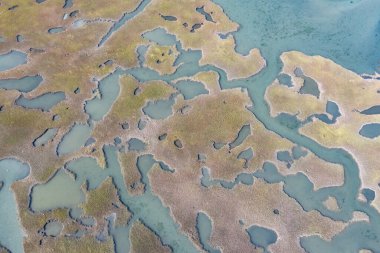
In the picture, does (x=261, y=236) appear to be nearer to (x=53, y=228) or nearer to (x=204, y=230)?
(x=204, y=230)

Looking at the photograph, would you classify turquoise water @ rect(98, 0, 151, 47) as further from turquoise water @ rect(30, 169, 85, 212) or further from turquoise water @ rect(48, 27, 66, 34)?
turquoise water @ rect(30, 169, 85, 212)

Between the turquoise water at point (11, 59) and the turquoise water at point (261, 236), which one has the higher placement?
the turquoise water at point (11, 59)

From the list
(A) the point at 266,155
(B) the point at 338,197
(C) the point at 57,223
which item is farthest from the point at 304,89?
(C) the point at 57,223

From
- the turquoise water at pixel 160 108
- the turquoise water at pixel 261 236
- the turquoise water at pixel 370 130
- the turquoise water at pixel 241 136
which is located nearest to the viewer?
the turquoise water at pixel 261 236

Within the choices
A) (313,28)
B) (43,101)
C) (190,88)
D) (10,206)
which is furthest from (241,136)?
(10,206)

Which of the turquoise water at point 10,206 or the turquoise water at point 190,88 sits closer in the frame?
the turquoise water at point 10,206

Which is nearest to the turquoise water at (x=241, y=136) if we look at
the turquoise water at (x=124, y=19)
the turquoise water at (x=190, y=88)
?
the turquoise water at (x=190, y=88)

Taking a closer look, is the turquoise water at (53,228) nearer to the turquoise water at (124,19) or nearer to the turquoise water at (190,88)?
the turquoise water at (190,88)

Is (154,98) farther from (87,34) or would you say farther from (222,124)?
(87,34)
